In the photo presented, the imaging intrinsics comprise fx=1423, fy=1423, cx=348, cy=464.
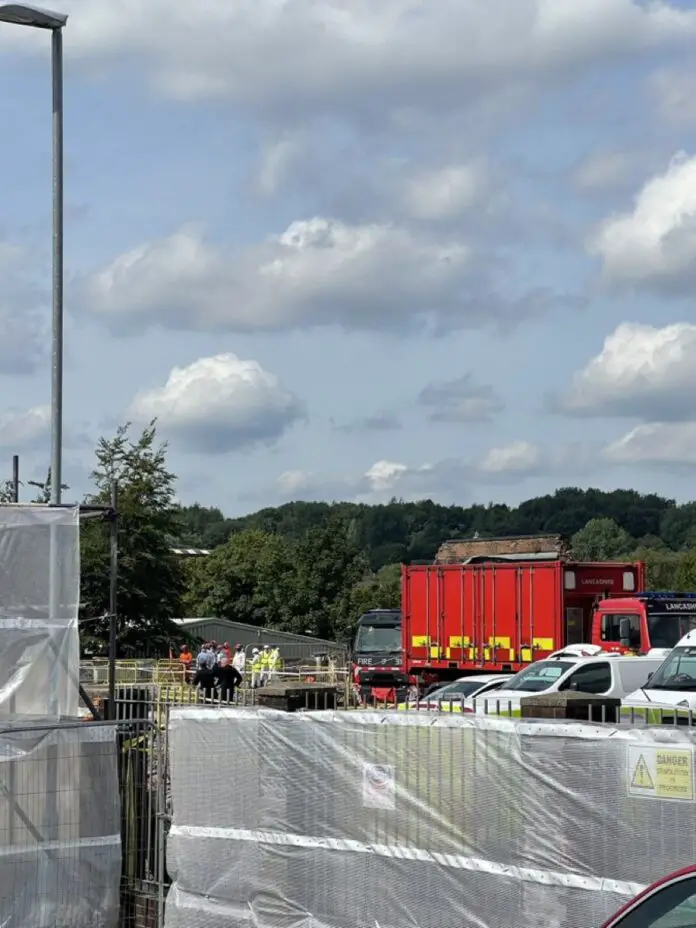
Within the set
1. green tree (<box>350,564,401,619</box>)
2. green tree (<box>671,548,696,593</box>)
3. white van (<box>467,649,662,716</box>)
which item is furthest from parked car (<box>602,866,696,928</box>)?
green tree (<box>671,548,696,593</box>)

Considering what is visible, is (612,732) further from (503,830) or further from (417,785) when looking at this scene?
(417,785)

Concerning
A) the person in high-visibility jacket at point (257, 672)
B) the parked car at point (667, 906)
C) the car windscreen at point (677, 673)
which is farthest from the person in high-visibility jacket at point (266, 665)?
the parked car at point (667, 906)

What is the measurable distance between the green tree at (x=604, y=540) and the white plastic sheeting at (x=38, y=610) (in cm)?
13441

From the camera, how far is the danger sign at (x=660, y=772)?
7.59 m

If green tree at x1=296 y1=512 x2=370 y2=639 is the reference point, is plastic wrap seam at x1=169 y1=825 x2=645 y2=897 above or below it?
below

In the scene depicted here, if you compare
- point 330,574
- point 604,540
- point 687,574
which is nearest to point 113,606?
point 330,574

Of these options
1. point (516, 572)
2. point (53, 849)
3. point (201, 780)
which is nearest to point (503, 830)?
point (201, 780)

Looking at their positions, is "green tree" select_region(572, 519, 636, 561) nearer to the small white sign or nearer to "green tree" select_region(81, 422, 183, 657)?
"green tree" select_region(81, 422, 183, 657)

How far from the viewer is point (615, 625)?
26.5 meters

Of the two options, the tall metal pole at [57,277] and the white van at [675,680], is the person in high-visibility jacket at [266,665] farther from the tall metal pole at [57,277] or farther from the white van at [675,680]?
the tall metal pole at [57,277]

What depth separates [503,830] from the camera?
8641 millimetres

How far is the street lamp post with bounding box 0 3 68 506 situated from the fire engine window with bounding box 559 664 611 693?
34.2 feet

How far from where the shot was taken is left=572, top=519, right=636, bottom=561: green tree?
150000 millimetres

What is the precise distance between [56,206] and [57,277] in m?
0.80
